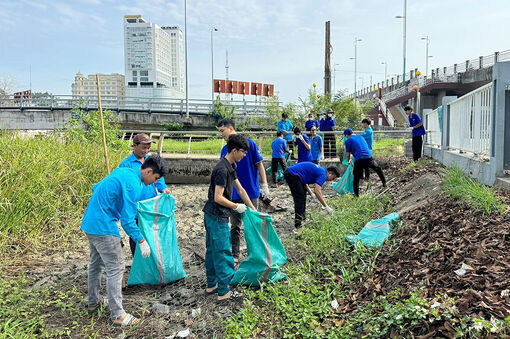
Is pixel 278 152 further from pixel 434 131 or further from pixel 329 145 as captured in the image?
pixel 434 131

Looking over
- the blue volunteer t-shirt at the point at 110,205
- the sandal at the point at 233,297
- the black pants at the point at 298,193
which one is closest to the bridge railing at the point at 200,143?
the black pants at the point at 298,193

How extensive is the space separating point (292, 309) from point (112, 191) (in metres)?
1.82

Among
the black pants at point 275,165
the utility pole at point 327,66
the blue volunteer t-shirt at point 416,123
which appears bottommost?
the black pants at point 275,165

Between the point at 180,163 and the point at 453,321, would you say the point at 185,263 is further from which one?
the point at 180,163

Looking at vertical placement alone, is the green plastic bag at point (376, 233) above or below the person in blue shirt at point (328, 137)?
below

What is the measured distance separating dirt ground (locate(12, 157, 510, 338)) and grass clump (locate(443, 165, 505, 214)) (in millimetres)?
101

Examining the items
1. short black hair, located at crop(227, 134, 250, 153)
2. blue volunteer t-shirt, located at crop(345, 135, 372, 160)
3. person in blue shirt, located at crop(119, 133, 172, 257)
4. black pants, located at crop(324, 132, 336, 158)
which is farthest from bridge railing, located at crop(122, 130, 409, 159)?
short black hair, located at crop(227, 134, 250, 153)

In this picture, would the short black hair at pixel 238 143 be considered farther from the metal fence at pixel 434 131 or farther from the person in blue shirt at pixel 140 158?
the metal fence at pixel 434 131

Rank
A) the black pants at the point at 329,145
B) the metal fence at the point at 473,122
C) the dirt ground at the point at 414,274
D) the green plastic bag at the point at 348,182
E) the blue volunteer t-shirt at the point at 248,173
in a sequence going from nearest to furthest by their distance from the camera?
the dirt ground at the point at 414,274 < the blue volunteer t-shirt at the point at 248,173 < the metal fence at the point at 473,122 < the green plastic bag at the point at 348,182 < the black pants at the point at 329,145

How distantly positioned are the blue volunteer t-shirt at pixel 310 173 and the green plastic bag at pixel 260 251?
2.04 meters

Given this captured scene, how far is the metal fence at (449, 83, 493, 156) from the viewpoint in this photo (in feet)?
17.9

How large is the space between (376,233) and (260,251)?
1.50m

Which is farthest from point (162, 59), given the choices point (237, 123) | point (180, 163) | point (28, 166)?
point (28, 166)

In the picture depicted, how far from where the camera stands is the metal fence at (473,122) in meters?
5.45
